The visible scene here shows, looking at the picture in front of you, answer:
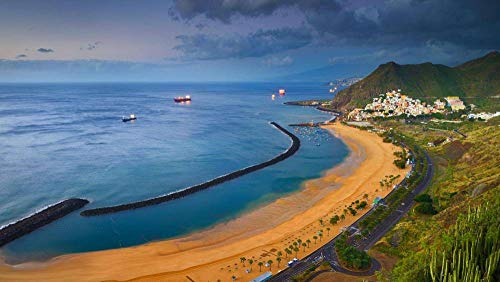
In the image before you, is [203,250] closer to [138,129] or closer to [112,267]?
[112,267]

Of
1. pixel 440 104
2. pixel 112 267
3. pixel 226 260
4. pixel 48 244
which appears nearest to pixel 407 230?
pixel 226 260

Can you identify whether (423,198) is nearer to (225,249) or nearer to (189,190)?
(225,249)

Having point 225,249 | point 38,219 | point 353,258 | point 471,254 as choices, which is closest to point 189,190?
point 225,249

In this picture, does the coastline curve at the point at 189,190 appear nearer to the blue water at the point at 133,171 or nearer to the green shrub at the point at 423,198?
the blue water at the point at 133,171

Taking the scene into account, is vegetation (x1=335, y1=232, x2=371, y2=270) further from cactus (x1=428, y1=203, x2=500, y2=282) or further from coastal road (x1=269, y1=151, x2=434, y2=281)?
cactus (x1=428, y1=203, x2=500, y2=282)

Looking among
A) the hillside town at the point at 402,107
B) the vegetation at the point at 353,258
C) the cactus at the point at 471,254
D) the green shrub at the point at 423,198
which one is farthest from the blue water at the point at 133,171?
the hillside town at the point at 402,107

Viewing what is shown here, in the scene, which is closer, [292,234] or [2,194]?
[292,234]
